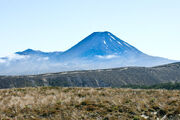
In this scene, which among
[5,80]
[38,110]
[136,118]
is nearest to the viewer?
[136,118]

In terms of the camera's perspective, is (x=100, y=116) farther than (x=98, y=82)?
No

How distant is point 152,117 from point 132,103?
2.73 m

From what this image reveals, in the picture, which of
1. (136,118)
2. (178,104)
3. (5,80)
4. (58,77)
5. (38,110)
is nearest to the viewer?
(136,118)

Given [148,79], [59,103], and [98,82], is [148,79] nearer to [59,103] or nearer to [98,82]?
[98,82]

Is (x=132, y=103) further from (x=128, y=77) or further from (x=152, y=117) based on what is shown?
(x=128, y=77)

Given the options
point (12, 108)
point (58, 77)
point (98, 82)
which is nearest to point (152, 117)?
point (12, 108)

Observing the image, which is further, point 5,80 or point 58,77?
point 58,77

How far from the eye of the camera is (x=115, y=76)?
196 metres

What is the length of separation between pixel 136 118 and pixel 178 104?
451 centimetres

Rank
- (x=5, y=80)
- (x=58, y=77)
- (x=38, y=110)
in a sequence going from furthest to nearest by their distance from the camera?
(x=58, y=77)
(x=5, y=80)
(x=38, y=110)

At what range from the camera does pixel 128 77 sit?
650 feet

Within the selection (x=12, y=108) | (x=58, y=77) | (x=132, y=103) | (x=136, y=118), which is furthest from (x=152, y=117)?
(x=58, y=77)

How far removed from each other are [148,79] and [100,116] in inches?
7432

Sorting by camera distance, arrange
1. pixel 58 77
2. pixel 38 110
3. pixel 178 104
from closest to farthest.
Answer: pixel 38 110, pixel 178 104, pixel 58 77
